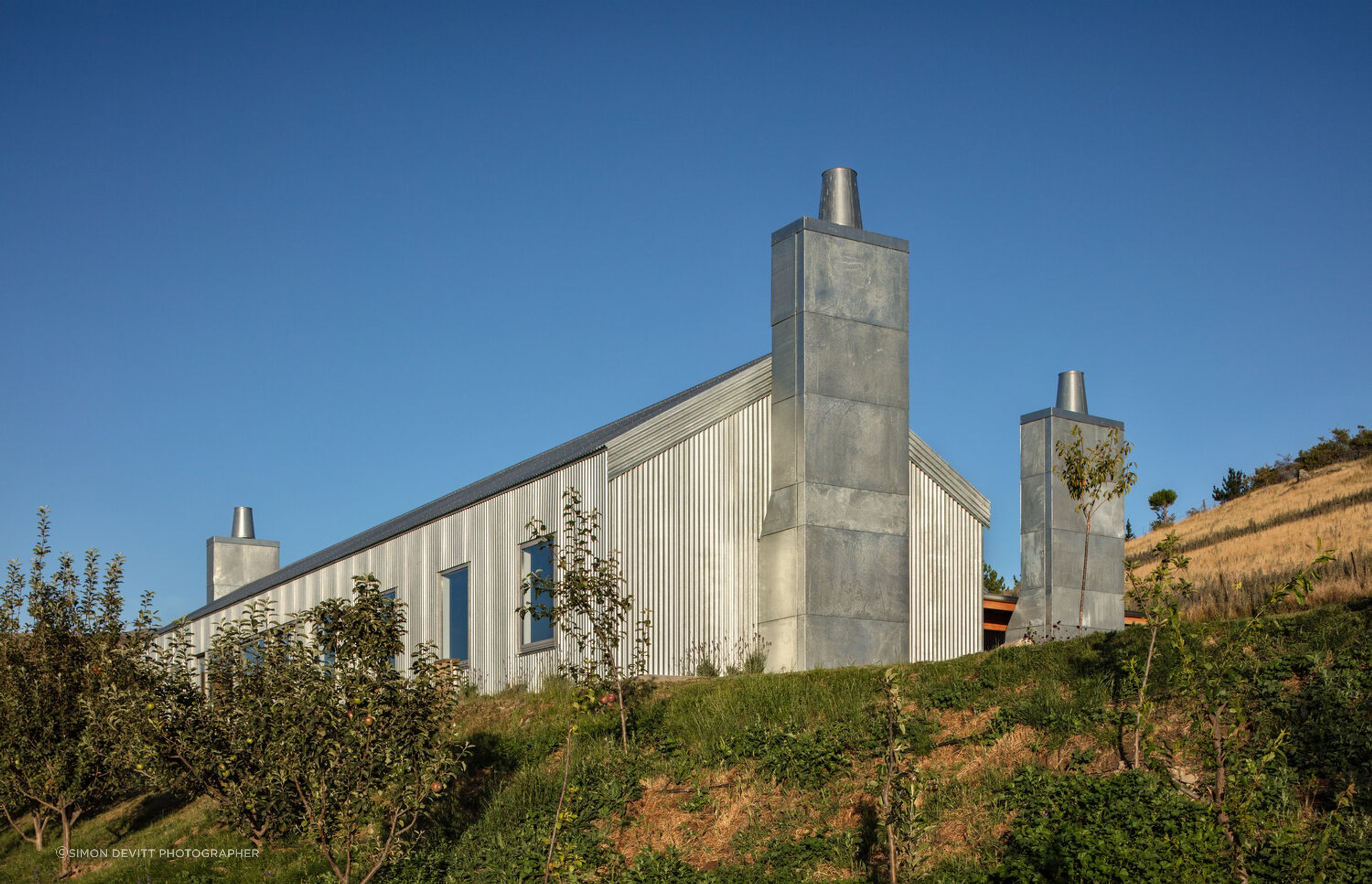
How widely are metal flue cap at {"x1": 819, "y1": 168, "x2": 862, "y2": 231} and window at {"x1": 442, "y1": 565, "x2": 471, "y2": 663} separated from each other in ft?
29.4

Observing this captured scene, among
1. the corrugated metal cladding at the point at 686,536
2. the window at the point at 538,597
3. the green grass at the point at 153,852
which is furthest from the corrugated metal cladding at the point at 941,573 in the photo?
the green grass at the point at 153,852

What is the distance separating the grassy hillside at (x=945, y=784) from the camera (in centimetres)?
987

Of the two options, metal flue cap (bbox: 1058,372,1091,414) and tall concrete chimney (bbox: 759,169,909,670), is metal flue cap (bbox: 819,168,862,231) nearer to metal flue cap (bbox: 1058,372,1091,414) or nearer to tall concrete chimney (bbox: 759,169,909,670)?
tall concrete chimney (bbox: 759,169,909,670)

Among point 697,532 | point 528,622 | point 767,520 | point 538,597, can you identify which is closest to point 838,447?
point 767,520

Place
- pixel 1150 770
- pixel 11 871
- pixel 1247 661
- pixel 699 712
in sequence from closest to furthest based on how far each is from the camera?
pixel 1150 770
pixel 1247 661
pixel 699 712
pixel 11 871

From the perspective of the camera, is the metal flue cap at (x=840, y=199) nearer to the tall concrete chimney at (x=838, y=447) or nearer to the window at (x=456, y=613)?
the tall concrete chimney at (x=838, y=447)

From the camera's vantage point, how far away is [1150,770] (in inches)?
430

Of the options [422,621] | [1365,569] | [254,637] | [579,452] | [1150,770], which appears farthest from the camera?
[422,621]

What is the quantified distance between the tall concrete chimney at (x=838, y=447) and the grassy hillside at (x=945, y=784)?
3207 mm

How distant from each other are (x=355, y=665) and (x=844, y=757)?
189 inches

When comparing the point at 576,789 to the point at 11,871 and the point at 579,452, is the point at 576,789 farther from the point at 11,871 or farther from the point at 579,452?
the point at 11,871

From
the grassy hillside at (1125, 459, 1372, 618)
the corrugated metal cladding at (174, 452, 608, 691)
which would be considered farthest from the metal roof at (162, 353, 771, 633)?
→ the grassy hillside at (1125, 459, 1372, 618)

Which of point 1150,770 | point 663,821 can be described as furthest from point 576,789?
point 1150,770

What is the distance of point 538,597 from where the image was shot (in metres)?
20.5
